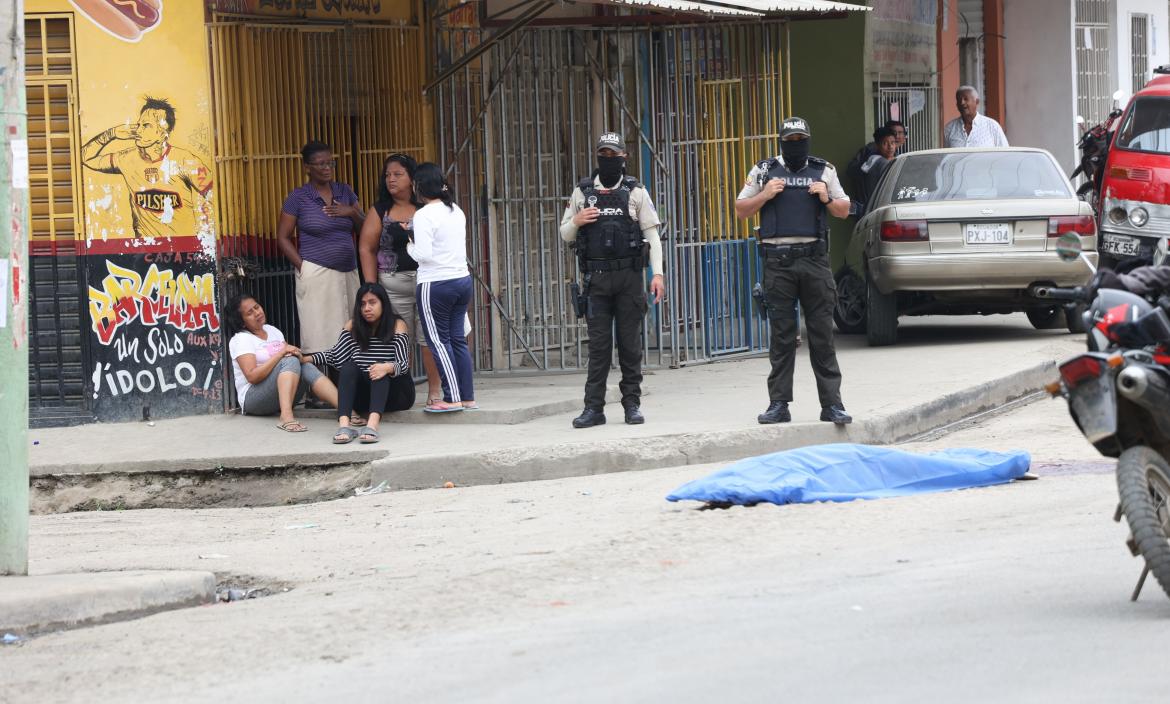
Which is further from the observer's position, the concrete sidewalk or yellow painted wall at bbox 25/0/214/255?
yellow painted wall at bbox 25/0/214/255

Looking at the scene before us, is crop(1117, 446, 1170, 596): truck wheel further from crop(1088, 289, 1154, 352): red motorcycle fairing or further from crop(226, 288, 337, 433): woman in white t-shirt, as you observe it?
crop(226, 288, 337, 433): woman in white t-shirt

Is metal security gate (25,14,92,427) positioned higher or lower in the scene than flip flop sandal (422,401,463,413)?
higher

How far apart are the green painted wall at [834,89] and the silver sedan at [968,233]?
3382mm

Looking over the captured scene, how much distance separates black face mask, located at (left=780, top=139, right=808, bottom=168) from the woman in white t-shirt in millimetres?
3274

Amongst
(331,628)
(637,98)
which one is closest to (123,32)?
(637,98)

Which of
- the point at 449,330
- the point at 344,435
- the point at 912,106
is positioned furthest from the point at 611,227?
the point at 912,106

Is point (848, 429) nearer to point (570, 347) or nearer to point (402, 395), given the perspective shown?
point (402, 395)

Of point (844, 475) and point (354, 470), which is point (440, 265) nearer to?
point (354, 470)

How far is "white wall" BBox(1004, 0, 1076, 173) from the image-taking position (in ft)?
81.6

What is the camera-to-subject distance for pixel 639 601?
20.4 ft

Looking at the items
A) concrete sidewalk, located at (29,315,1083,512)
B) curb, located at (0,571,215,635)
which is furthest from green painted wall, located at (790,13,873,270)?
curb, located at (0,571,215,635)

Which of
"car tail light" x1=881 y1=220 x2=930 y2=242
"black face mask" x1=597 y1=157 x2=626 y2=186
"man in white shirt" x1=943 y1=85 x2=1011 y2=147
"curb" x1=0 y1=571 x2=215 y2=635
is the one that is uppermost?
"man in white shirt" x1=943 y1=85 x2=1011 y2=147

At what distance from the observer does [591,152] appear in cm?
1359

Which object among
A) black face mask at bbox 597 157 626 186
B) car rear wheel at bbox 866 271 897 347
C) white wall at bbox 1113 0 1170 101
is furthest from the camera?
white wall at bbox 1113 0 1170 101
